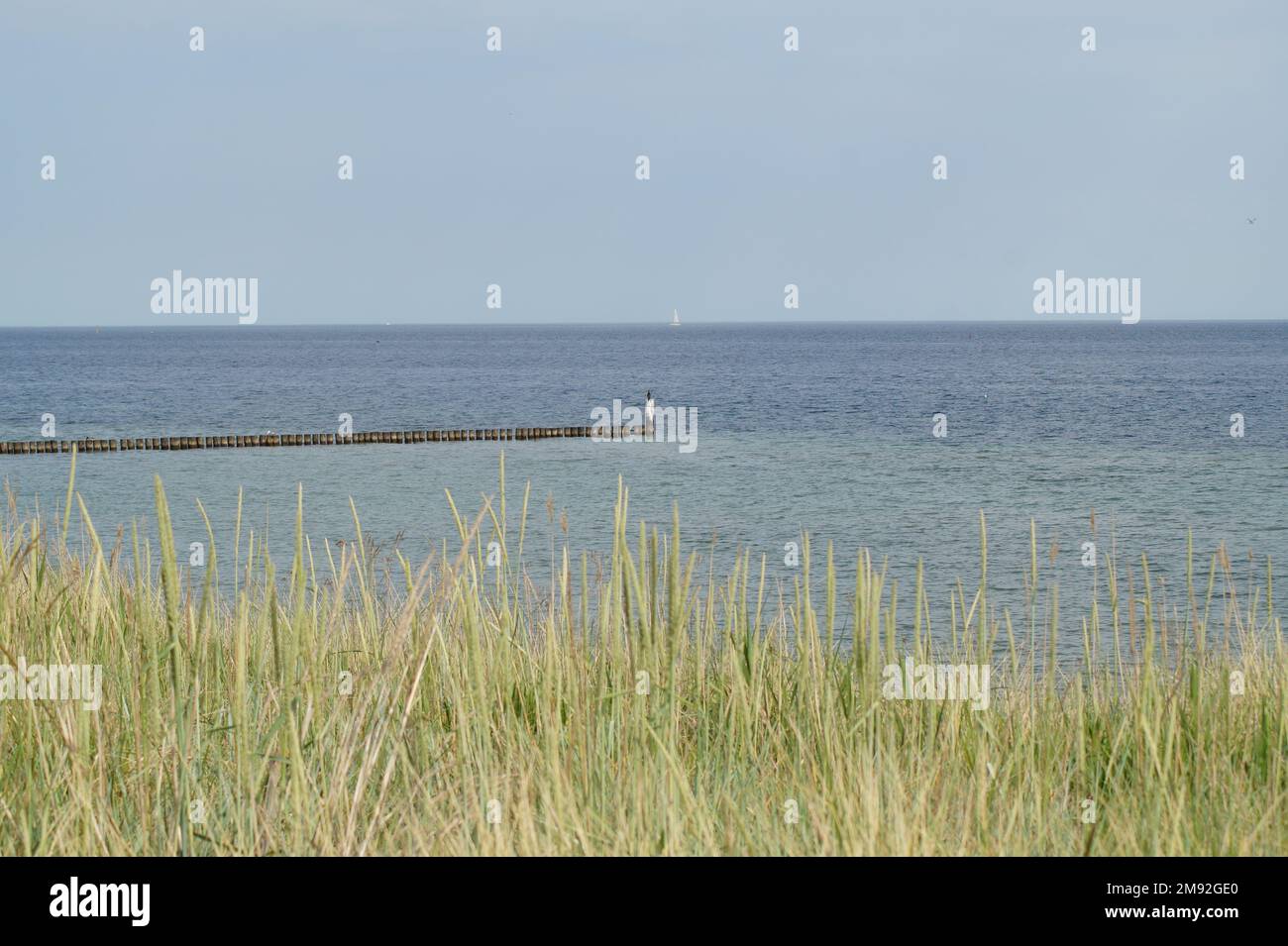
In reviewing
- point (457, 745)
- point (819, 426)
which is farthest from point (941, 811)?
point (819, 426)

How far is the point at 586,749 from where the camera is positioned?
13.0 feet

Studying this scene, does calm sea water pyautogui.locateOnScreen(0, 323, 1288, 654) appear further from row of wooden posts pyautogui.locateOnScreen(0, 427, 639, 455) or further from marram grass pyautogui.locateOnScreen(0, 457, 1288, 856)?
row of wooden posts pyautogui.locateOnScreen(0, 427, 639, 455)

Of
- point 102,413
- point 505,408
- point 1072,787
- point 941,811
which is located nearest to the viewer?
point 941,811

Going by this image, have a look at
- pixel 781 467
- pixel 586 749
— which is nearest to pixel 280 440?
pixel 781 467

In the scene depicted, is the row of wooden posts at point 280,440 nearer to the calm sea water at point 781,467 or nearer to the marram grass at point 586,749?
the calm sea water at point 781,467

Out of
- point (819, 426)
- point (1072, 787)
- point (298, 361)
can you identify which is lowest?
point (1072, 787)

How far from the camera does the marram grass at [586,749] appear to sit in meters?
3.49

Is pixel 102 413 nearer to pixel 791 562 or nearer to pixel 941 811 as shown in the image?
pixel 791 562

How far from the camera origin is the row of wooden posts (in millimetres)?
42094

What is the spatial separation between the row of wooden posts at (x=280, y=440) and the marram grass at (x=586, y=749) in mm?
39791

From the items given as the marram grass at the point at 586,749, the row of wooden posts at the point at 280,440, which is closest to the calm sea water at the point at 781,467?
the marram grass at the point at 586,749

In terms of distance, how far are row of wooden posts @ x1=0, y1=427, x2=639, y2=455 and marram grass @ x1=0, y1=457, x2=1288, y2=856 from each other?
3979 centimetres

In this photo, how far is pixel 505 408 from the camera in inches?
2687
